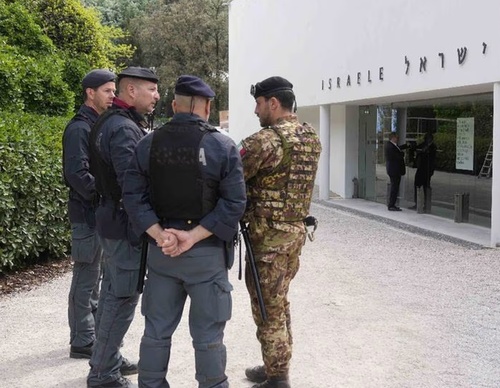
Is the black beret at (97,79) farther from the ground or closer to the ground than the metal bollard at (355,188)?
farther from the ground

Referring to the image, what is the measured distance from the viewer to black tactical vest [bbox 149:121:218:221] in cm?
327

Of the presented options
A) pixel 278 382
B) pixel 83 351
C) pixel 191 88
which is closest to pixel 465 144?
pixel 278 382

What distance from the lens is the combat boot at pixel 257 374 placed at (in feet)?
13.7

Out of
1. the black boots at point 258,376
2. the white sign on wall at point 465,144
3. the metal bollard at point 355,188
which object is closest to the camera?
the black boots at point 258,376

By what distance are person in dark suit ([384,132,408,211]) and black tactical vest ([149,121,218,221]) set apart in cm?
1097

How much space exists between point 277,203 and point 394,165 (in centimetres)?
1048

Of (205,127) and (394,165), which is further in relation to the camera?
(394,165)

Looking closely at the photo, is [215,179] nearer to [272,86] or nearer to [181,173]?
[181,173]

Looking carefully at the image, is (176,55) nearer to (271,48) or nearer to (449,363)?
(271,48)

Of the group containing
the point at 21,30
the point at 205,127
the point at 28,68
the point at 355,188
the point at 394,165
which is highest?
the point at 21,30

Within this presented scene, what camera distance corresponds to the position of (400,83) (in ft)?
38.6

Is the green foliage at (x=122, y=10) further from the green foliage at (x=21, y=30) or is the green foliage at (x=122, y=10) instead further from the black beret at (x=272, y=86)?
the black beret at (x=272, y=86)

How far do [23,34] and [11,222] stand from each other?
632 centimetres

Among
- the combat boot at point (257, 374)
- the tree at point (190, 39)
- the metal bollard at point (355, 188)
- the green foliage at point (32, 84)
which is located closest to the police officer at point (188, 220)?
the combat boot at point (257, 374)
